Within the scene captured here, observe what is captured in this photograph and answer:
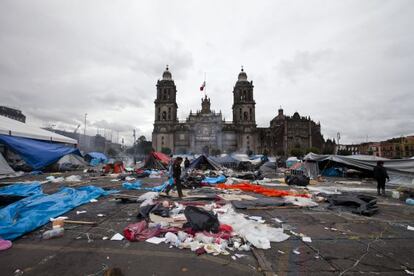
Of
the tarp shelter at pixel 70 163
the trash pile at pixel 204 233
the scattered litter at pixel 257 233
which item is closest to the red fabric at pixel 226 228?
the trash pile at pixel 204 233

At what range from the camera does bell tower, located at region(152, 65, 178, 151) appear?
6700 centimetres

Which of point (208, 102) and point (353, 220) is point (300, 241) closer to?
point (353, 220)

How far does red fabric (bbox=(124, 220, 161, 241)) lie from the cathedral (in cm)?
6145

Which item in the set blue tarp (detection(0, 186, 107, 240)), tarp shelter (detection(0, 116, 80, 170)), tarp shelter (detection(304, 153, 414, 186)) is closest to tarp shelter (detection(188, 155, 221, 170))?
tarp shelter (detection(304, 153, 414, 186))

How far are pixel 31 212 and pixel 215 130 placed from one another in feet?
210

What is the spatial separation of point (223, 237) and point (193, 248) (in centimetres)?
69

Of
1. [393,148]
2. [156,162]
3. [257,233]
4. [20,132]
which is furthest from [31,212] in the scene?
[393,148]

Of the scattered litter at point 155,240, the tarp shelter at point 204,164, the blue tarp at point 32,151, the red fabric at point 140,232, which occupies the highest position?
the blue tarp at point 32,151

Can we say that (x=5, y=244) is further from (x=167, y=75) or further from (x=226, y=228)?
(x=167, y=75)

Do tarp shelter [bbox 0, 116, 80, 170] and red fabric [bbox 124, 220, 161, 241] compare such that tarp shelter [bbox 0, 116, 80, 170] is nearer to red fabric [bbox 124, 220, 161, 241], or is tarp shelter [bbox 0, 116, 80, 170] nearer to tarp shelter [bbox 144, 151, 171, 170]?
tarp shelter [bbox 144, 151, 171, 170]

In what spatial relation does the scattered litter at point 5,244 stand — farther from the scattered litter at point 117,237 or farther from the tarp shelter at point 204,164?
the tarp shelter at point 204,164

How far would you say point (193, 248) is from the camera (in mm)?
3635

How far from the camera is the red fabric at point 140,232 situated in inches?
159

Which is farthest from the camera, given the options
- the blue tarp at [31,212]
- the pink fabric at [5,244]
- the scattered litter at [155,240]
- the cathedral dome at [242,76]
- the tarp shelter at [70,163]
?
the cathedral dome at [242,76]
